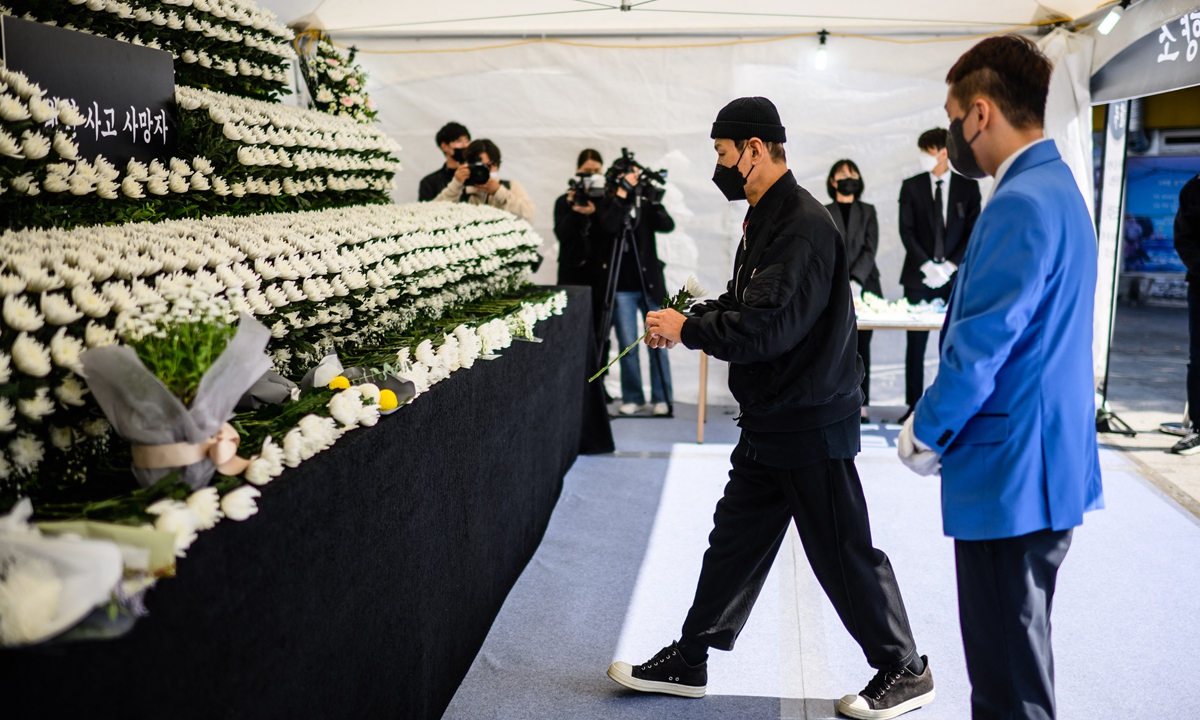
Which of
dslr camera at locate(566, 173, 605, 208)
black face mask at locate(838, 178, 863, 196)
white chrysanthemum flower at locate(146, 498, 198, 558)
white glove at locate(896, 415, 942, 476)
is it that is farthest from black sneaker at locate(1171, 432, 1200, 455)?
white chrysanthemum flower at locate(146, 498, 198, 558)

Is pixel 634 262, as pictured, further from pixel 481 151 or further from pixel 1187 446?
pixel 1187 446

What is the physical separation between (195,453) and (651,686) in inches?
68.1

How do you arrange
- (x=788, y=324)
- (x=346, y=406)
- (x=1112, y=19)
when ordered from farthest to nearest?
1. (x=1112, y=19)
2. (x=788, y=324)
3. (x=346, y=406)

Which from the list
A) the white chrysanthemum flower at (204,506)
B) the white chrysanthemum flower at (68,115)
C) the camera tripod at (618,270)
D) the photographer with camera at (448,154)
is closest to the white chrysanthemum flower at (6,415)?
the white chrysanthemum flower at (204,506)

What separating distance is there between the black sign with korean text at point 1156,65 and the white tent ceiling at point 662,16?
47 centimetres

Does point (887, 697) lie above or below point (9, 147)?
below

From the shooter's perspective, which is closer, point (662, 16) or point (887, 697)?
point (887, 697)

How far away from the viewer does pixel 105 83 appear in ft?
7.11

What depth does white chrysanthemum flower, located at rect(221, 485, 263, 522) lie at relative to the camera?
4.52 ft

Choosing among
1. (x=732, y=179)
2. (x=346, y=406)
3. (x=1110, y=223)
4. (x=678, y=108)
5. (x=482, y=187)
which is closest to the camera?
(x=346, y=406)

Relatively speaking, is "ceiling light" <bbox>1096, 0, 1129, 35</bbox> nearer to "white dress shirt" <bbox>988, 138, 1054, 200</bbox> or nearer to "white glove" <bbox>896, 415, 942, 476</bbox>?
"white dress shirt" <bbox>988, 138, 1054, 200</bbox>

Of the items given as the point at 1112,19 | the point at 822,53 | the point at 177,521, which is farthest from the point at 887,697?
the point at 822,53

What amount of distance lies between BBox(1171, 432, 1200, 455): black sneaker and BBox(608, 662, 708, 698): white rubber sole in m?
4.28

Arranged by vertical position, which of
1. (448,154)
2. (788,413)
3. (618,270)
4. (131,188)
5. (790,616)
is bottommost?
(790,616)
